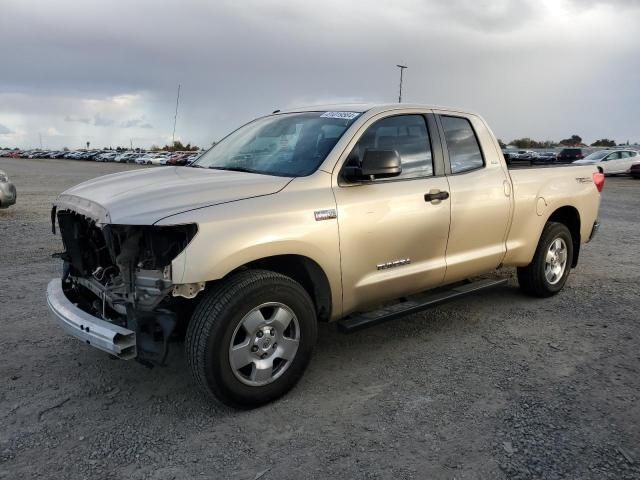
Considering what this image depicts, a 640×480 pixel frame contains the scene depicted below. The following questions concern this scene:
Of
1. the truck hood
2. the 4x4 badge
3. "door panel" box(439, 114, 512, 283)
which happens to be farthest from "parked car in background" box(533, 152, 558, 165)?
the truck hood

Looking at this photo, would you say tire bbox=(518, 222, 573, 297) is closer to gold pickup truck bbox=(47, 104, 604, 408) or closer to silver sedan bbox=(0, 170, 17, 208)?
gold pickup truck bbox=(47, 104, 604, 408)

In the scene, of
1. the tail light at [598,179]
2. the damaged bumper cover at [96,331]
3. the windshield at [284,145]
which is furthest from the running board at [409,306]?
the tail light at [598,179]

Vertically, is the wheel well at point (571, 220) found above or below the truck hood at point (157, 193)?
below

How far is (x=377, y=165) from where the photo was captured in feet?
12.2

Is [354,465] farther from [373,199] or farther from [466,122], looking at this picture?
[466,122]

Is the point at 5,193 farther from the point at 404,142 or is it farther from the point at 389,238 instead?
the point at 389,238

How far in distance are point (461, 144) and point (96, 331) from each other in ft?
10.8

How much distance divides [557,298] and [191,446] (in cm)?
429

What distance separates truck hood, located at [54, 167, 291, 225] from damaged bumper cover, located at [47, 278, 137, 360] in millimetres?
614

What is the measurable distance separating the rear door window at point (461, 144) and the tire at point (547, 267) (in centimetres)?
126

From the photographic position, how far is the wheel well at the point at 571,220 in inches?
233

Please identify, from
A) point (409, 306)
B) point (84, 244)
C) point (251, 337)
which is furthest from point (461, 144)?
point (84, 244)

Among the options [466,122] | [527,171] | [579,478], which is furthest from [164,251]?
[527,171]

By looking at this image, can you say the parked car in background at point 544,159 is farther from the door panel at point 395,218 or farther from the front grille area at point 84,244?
the front grille area at point 84,244
